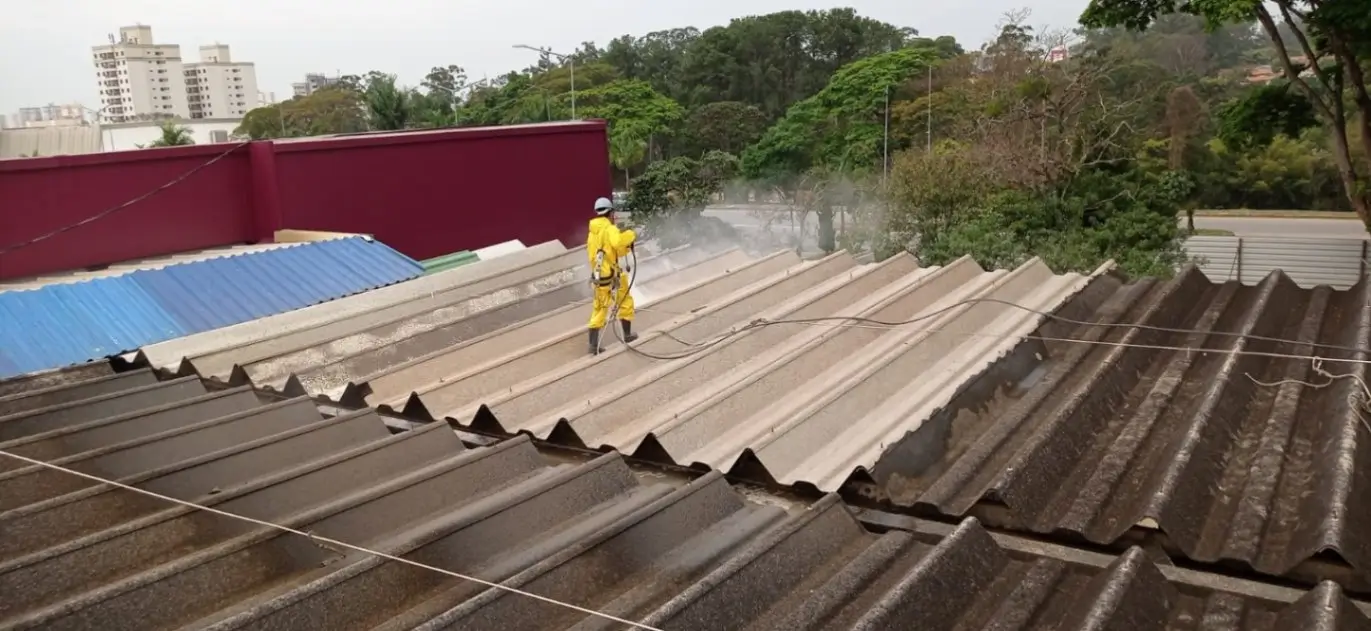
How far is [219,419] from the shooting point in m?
4.24

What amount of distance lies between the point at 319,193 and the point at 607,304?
508cm

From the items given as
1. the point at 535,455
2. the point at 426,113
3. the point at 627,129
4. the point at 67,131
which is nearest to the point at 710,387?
the point at 535,455

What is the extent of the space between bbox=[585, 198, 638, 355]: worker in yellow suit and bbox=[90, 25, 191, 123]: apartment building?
60656mm

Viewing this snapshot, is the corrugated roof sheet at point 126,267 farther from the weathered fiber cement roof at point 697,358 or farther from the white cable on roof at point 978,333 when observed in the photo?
the white cable on roof at point 978,333

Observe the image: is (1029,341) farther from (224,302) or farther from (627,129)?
(627,129)

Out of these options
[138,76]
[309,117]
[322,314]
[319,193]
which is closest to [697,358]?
[322,314]

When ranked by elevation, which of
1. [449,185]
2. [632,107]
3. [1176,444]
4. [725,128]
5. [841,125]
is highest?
[632,107]

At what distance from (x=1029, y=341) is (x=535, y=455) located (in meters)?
3.28

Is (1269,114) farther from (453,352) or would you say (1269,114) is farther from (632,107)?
(632,107)

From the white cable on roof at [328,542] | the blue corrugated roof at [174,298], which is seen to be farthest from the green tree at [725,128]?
the white cable on roof at [328,542]

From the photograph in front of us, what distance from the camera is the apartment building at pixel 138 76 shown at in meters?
59.6

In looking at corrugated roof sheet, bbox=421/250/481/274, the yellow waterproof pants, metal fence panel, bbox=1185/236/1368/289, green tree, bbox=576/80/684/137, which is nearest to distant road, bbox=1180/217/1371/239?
metal fence panel, bbox=1185/236/1368/289

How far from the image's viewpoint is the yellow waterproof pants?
6.49 meters

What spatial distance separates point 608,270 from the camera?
677cm
